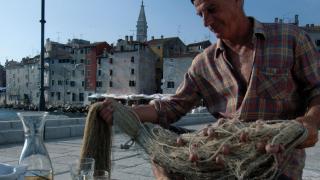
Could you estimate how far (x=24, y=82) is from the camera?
249 feet

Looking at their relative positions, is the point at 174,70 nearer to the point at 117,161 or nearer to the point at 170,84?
the point at 170,84

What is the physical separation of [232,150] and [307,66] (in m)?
0.89

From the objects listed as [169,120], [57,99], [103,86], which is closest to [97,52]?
[103,86]

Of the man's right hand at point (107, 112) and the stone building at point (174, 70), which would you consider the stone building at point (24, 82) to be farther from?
the man's right hand at point (107, 112)

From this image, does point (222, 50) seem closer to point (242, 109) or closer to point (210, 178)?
point (242, 109)

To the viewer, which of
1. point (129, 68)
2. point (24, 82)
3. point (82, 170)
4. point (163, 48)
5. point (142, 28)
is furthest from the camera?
point (24, 82)

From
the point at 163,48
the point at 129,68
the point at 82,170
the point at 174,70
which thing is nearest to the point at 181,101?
the point at 82,170

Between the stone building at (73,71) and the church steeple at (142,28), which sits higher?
the church steeple at (142,28)

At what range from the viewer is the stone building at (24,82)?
73375 millimetres

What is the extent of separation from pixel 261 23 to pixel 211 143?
1.01 m

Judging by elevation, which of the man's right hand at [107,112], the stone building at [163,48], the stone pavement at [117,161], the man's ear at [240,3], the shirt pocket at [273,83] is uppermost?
the stone building at [163,48]

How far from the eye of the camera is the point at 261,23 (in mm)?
2527

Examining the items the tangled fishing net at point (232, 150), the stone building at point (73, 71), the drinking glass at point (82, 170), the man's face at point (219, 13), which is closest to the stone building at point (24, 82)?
the stone building at point (73, 71)

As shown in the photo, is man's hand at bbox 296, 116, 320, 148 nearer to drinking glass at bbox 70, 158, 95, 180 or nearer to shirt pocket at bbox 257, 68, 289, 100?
shirt pocket at bbox 257, 68, 289, 100
